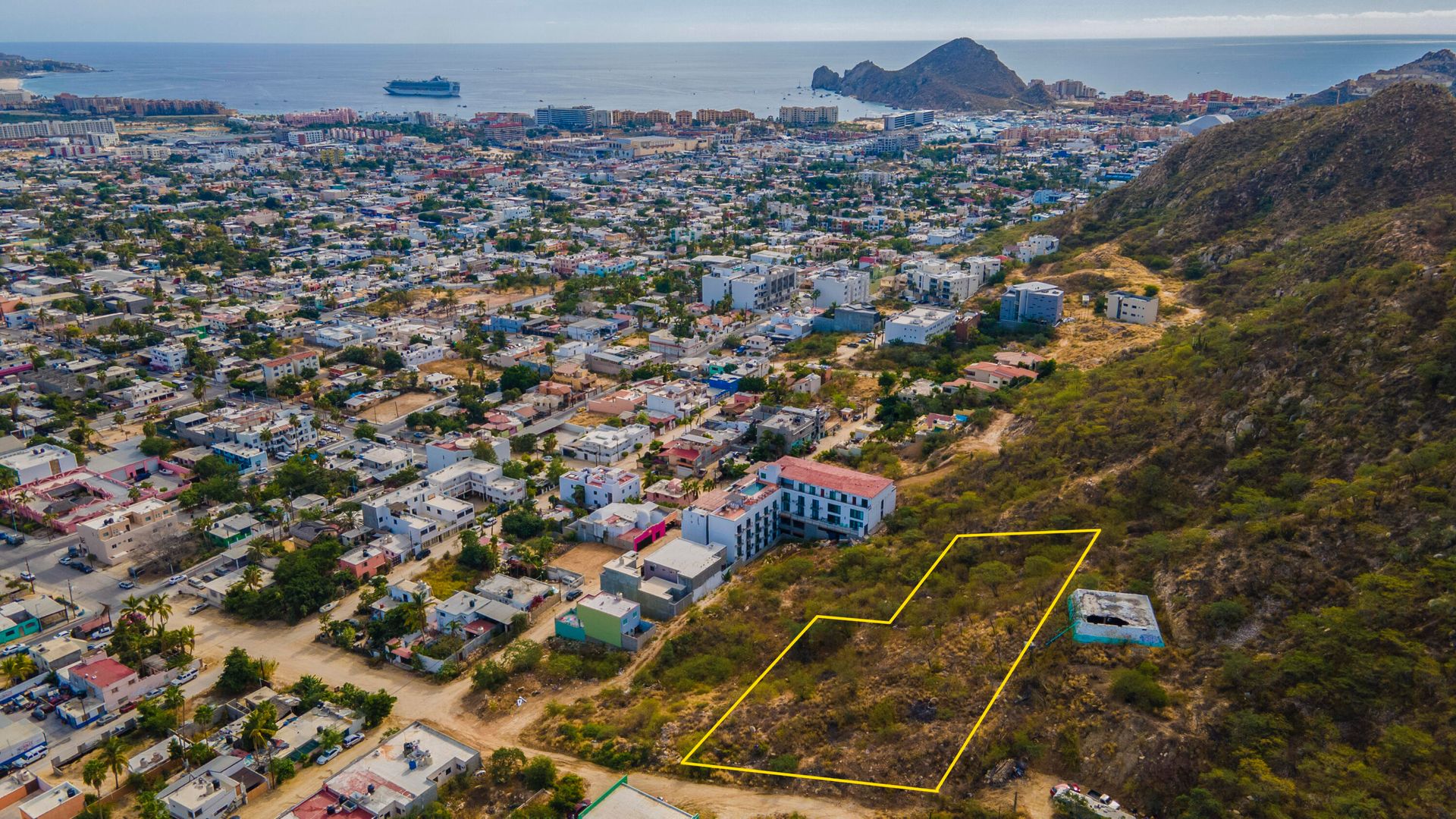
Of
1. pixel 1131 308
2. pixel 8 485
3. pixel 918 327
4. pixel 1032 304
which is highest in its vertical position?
pixel 1131 308

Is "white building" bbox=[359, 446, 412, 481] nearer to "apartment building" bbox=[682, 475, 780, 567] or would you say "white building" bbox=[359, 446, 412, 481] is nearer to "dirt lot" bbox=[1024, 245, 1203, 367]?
"apartment building" bbox=[682, 475, 780, 567]

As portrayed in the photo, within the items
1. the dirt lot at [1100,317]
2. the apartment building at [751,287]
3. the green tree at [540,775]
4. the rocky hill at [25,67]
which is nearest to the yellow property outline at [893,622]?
the green tree at [540,775]

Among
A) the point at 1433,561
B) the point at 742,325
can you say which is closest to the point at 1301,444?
the point at 1433,561

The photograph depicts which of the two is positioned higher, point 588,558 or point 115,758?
point 588,558

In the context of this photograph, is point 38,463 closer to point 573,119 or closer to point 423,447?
point 423,447

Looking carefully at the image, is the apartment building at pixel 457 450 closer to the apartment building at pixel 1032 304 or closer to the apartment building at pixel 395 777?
the apartment building at pixel 395 777

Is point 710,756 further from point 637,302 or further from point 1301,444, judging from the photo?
point 637,302

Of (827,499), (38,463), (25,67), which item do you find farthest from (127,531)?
(25,67)
